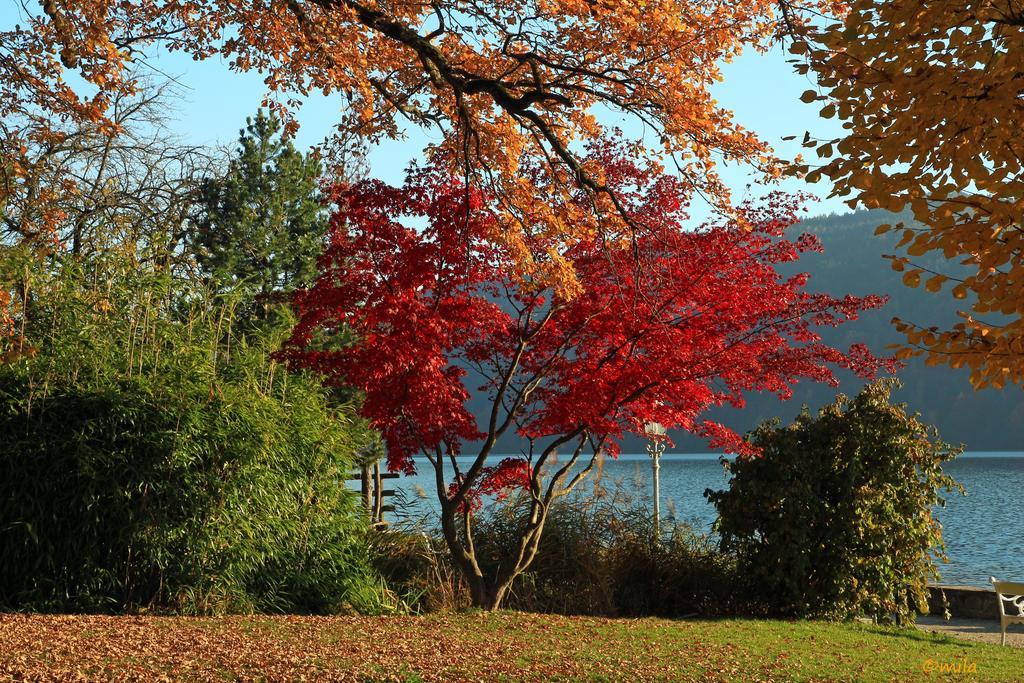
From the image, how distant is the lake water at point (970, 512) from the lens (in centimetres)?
1191

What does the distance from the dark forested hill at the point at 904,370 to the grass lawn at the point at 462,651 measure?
49.6 metres

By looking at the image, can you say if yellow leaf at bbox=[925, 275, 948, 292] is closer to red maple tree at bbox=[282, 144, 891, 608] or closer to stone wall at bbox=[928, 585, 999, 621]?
red maple tree at bbox=[282, 144, 891, 608]

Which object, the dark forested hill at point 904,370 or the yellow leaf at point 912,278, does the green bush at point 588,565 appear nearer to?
the yellow leaf at point 912,278

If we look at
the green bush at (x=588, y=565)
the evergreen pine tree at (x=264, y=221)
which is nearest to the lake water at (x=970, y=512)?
the green bush at (x=588, y=565)

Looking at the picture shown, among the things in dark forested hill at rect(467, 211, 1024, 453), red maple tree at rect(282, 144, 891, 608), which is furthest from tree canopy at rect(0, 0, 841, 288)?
dark forested hill at rect(467, 211, 1024, 453)

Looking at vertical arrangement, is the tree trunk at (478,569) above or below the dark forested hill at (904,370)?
below

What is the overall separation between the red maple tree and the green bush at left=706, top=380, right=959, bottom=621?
40.8 inches

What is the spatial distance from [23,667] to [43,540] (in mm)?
2698

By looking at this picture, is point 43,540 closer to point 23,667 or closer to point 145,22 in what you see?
point 23,667

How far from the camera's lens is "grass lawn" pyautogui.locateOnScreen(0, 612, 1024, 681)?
201 inches

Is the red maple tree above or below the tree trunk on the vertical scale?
above

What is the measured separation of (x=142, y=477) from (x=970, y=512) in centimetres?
2868

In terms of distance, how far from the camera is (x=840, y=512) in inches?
361

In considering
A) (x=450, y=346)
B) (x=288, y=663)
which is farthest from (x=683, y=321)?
(x=288, y=663)
